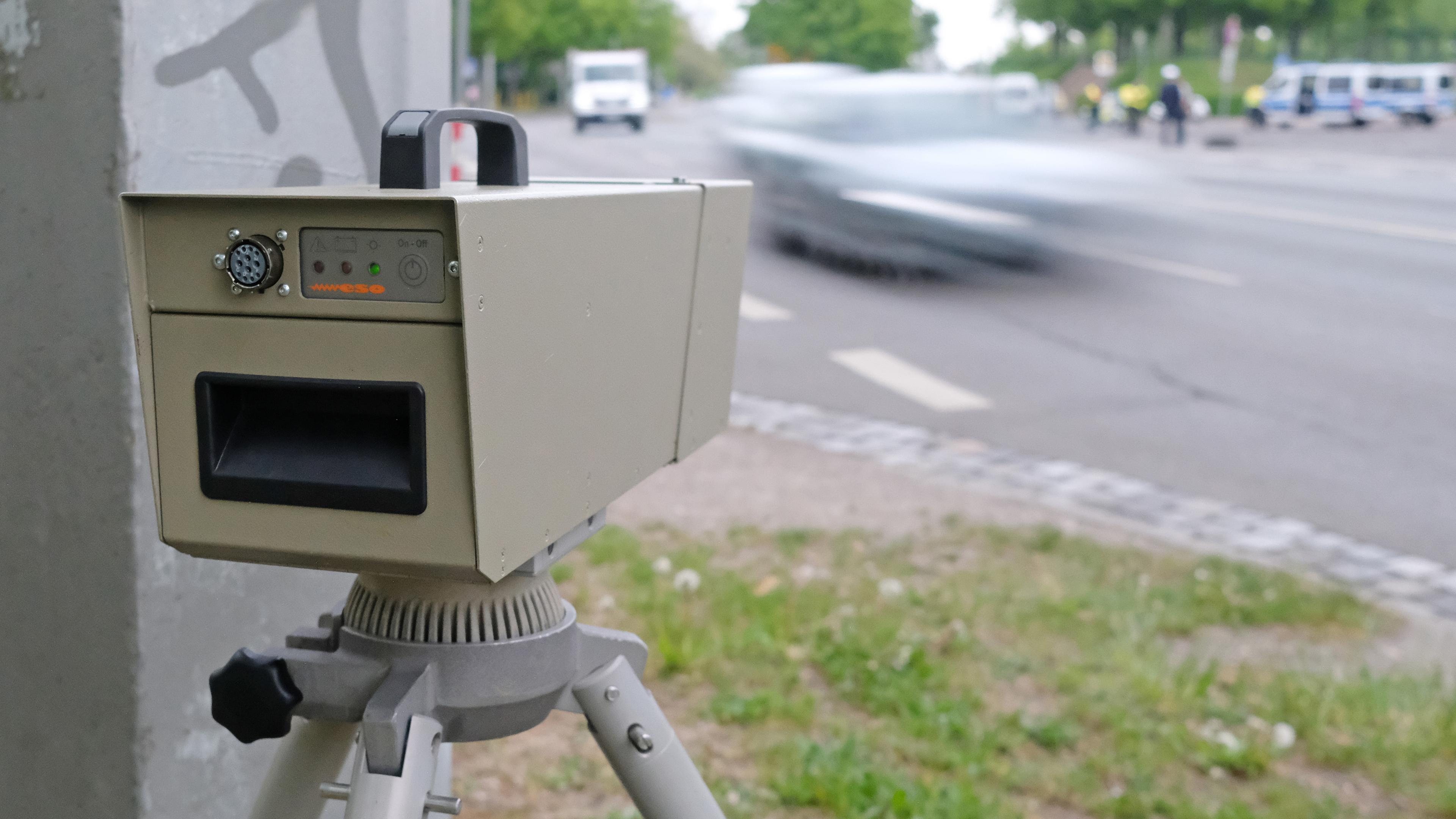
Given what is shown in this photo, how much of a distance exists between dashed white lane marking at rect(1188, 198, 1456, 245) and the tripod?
12754 millimetres

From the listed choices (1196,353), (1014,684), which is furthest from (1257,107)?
(1014,684)

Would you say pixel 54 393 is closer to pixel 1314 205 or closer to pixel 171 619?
pixel 171 619

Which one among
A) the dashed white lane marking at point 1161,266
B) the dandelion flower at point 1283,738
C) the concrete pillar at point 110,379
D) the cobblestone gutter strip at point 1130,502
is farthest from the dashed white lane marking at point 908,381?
the concrete pillar at point 110,379

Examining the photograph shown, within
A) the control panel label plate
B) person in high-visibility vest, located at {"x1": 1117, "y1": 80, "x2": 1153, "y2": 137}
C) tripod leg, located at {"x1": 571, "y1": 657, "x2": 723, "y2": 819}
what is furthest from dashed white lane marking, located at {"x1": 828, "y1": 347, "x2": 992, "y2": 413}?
person in high-visibility vest, located at {"x1": 1117, "y1": 80, "x2": 1153, "y2": 137}

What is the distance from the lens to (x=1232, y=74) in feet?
171

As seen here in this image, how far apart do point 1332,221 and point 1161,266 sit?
3496 millimetres

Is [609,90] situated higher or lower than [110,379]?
lower

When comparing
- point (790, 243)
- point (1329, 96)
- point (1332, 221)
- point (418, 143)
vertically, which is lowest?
point (790, 243)

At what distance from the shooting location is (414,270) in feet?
3.12


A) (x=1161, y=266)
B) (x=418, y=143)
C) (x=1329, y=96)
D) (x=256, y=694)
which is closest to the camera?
(x=418, y=143)

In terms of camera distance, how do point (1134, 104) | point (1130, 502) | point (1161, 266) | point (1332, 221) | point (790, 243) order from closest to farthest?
1. point (1130, 502)
2. point (1161, 266)
3. point (790, 243)
4. point (1332, 221)
5. point (1134, 104)

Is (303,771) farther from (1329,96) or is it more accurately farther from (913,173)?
(1329,96)

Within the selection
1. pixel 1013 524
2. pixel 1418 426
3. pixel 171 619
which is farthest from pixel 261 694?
pixel 1418 426

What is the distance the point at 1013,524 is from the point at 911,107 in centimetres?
839
